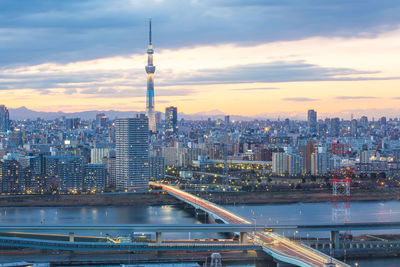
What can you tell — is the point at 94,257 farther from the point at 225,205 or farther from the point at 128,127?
the point at 128,127

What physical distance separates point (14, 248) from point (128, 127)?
11.4 meters

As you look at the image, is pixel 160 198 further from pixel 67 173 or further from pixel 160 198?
pixel 67 173

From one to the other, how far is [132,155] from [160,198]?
9.22 ft

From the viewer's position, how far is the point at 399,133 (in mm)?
51344

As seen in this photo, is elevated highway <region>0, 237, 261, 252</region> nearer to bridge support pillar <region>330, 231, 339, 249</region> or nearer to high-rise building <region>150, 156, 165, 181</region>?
bridge support pillar <region>330, 231, 339, 249</region>

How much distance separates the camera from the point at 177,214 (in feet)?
55.6

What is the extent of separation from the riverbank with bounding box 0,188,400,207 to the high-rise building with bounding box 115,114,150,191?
1249 mm

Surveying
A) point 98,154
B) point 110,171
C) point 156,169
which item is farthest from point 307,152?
point 110,171

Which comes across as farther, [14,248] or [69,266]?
[14,248]

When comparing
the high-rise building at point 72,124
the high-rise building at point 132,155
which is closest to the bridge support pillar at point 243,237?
the high-rise building at point 132,155

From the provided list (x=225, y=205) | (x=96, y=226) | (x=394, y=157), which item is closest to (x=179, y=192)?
(x=225, y=205)

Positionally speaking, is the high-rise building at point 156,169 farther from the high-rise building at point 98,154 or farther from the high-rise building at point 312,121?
the high-rise building at point 312,121

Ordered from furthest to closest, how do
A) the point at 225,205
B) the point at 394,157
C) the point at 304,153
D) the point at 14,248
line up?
the point at 394,157 → the point at 304,153 → the point at 225,205 → the point at 14,248

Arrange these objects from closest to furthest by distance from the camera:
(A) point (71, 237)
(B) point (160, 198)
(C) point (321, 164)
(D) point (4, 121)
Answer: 1. (A) point (71, 237)
2. (B) point (160, 198)
3. (C) point (321, 164)
4. (D) point (4, 121)
